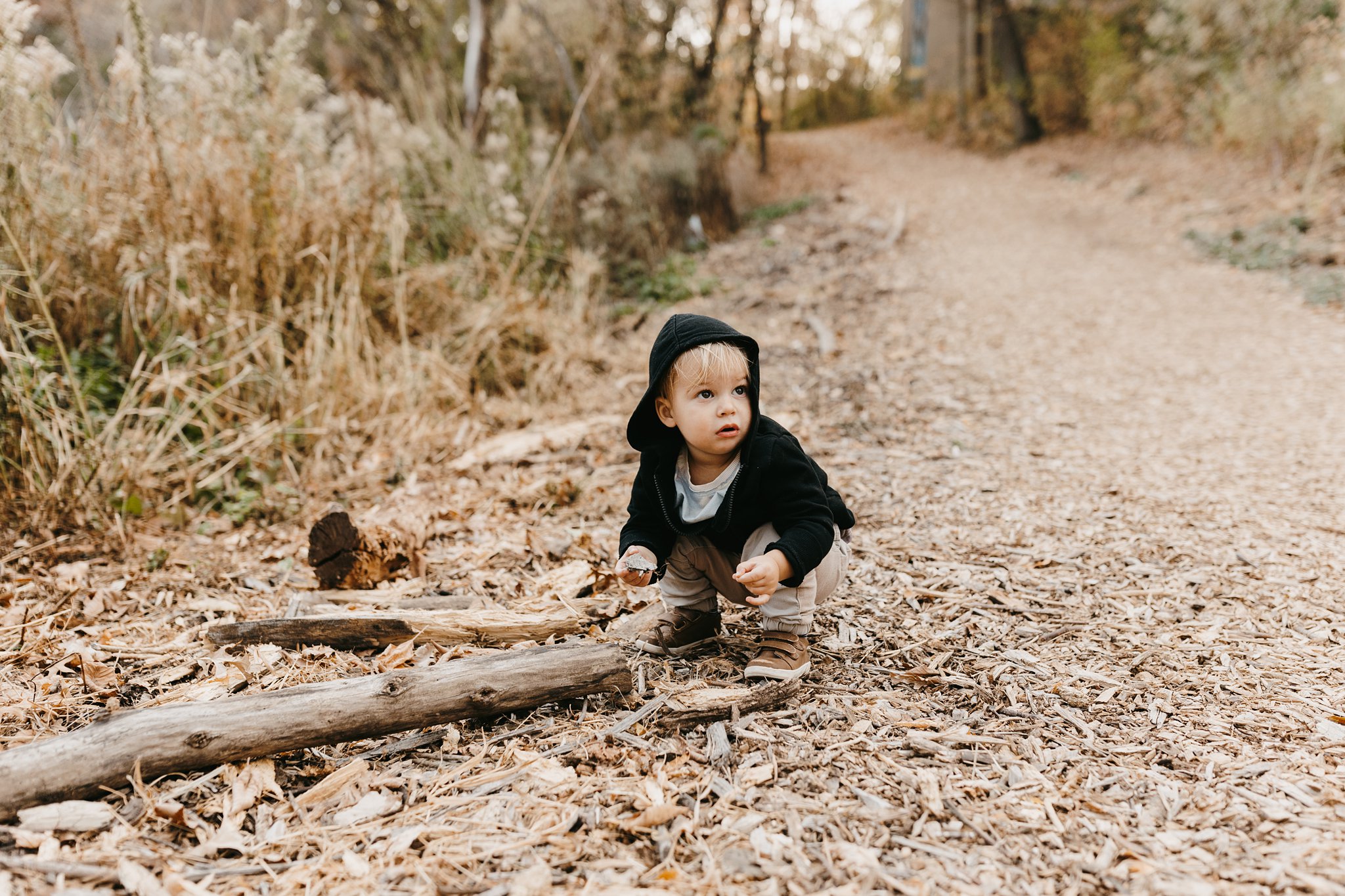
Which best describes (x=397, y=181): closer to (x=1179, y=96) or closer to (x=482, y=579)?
(x=482, y=579)

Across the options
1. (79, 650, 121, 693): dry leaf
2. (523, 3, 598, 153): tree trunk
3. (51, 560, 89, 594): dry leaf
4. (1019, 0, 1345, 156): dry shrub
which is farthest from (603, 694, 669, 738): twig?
(1019, 0, 1345, 156): dry shrub

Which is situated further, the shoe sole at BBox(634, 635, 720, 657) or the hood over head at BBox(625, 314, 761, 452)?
the shoe sole at BBox(634, 635, 720, 657)

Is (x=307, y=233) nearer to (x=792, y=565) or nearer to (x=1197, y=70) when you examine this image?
(x=792, y=565)

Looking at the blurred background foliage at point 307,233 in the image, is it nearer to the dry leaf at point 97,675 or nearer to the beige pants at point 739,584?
the dry leaf at point 97,675

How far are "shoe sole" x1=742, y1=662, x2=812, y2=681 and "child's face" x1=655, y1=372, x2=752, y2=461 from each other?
0.58 m

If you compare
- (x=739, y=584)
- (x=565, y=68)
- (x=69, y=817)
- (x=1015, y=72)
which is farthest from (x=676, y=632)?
(x=1015, y=72)

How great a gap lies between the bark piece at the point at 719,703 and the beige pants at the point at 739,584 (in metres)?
0.19

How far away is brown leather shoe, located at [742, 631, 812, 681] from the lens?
2.16 meters

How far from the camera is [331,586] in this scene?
282 cm

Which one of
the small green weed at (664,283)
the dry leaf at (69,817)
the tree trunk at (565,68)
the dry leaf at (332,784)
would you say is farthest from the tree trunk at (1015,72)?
the dry leaf at (69,817)

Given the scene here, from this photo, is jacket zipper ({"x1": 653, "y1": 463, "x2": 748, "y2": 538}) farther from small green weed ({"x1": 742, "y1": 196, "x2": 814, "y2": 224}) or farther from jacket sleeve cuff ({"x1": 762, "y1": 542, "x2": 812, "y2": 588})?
small green weed ({"x1": 742, "y1": 196, "x2": 814, "y2": 224})

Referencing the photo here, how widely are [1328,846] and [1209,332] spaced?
5455 mm

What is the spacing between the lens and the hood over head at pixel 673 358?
6.72ft

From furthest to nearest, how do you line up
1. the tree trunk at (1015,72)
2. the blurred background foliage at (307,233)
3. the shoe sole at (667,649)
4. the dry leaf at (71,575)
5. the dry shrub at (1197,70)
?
the tree trunk at (1015,72) → the dry shrub at (1197,70) → the blurred background foliage at (307,233) → the dry leaf at (71,575) → the shoe sole at (667,649)
